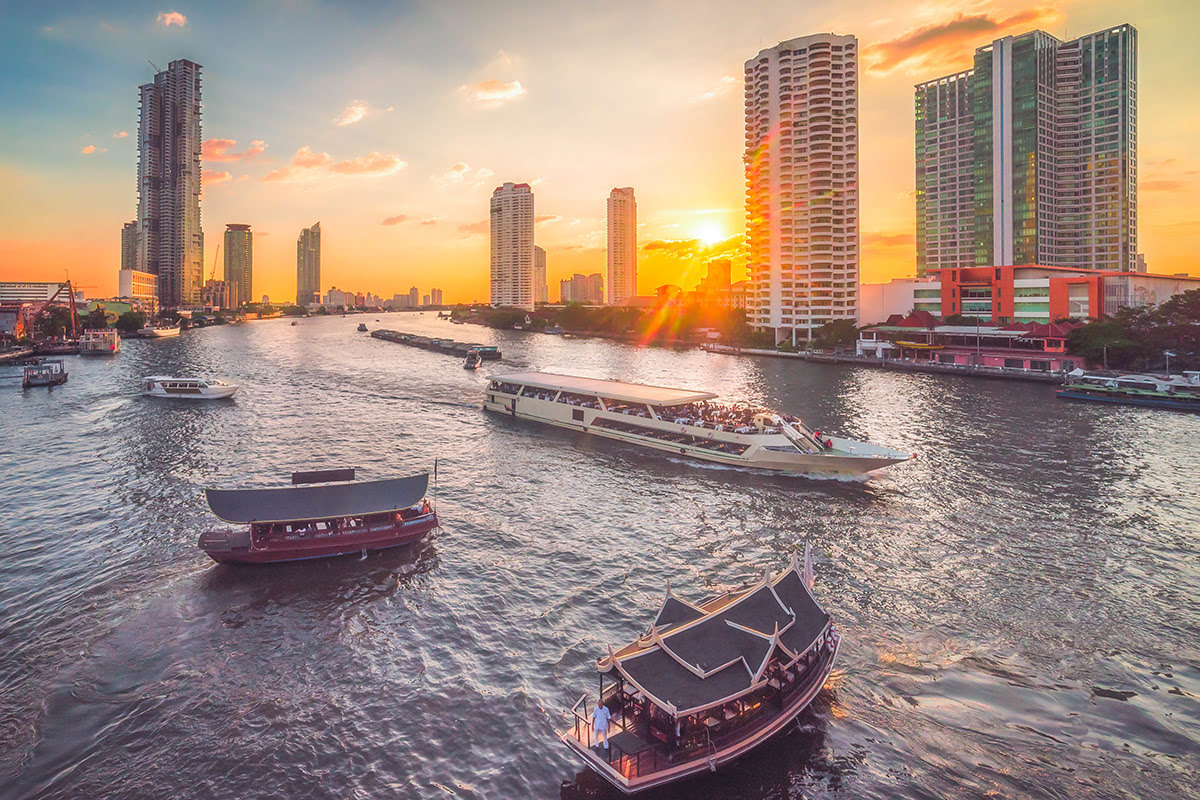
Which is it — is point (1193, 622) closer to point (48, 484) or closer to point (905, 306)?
point (48, 484)

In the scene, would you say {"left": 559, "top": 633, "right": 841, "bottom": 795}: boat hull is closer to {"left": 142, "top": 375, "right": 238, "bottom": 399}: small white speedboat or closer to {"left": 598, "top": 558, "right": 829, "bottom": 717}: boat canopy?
{"left": 598, "top": 558, "right": 829, "bottom": 717}: boat canopy

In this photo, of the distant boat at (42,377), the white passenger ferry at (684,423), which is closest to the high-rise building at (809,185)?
the white passenger ferry at (684,423)

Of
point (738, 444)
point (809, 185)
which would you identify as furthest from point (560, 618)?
point (809, 185)

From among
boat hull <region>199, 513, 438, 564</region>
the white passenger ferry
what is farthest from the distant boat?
boat hull <region>199, 513, 438, 564</region>

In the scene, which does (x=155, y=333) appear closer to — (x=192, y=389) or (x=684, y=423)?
(x=192, y=389)

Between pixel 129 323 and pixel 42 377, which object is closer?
pixel 42 377

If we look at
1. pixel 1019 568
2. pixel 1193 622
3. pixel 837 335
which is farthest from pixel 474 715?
pixel 837 335

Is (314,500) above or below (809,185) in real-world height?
below
